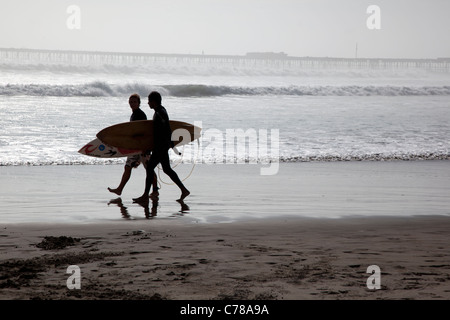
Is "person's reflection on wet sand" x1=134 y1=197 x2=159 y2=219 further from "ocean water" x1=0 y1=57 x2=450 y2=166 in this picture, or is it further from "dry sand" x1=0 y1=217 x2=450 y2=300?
"ocean water" x1=0 y1=57 x2=450 y2=166

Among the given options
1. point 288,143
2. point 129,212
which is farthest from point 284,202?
point 288,143

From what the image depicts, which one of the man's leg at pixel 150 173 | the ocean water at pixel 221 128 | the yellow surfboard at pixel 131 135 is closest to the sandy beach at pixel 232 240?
the man's leg at pixel 150 173

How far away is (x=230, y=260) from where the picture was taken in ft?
18.6

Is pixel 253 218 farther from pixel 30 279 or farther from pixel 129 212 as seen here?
pixel 30 279

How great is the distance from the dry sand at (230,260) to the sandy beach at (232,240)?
1 centimetres

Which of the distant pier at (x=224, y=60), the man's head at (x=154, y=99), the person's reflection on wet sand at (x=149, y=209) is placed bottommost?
the person's reflection on wet sand at (x=149, y=209)

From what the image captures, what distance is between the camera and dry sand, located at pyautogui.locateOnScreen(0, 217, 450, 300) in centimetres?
474

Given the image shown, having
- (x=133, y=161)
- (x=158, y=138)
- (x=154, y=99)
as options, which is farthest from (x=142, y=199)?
(x=154, y=99)

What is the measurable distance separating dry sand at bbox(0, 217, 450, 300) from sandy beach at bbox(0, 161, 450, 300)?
0.01m

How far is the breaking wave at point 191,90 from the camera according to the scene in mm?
33500

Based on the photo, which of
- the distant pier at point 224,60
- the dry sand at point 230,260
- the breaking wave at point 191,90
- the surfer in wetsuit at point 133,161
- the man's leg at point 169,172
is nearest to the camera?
the dry sand at point 230,260

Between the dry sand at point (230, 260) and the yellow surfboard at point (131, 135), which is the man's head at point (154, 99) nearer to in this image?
the yellow surfboard at point (131, 135)

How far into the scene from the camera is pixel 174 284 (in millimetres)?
4910

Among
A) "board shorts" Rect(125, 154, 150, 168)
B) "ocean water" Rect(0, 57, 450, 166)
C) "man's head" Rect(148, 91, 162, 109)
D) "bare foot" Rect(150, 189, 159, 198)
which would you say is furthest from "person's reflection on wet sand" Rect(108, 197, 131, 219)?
"ocean water" Rect(0, 57, 450, 166)
